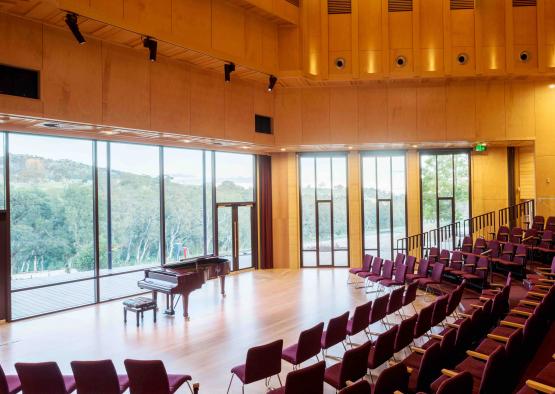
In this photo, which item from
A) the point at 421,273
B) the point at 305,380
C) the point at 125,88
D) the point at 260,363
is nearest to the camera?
the point at 305,380

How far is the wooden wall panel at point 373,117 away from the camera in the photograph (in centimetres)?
1234

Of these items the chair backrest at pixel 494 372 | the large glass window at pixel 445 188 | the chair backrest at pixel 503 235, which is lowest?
the chair backrest at pixel 494 372

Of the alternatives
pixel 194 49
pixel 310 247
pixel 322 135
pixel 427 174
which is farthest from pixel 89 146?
pixel 427 174

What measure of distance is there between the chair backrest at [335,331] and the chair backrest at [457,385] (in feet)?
7.77

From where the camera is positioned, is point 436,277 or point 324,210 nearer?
point 436,277

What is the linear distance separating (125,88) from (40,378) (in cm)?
616

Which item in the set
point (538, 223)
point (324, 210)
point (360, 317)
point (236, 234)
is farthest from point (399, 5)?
point (360, 317)

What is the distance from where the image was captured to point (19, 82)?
7113 mm

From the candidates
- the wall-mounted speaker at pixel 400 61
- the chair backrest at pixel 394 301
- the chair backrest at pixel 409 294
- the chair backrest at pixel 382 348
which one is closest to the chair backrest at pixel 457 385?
the chair backrest at pixel 382 348

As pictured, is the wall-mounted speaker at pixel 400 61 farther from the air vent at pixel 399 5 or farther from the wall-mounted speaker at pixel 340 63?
the wall-mounted speaker at pixel 340 63

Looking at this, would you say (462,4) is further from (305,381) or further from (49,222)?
(49,222)

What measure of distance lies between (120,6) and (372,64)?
6.90 m

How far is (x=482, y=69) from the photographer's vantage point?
11359 mm

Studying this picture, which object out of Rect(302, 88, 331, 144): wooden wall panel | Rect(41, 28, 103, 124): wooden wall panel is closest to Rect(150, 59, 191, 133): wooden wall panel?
Rect(41, 28, 103, 124): wooden wall panel
